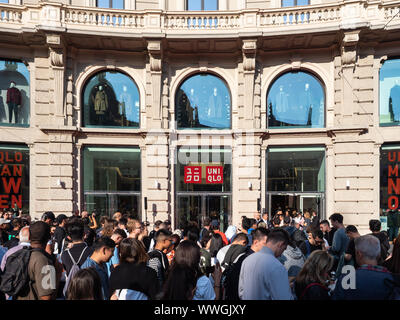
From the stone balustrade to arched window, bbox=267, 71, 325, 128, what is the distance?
8.99 feet

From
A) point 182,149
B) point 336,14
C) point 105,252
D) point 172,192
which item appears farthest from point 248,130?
point 105,252

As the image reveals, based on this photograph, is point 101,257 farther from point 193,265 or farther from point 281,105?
point 281,105

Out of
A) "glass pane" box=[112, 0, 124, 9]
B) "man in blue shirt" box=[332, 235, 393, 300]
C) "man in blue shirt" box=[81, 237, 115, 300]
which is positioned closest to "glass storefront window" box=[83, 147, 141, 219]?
"glass pane" box=[112, 0, 124, 9]

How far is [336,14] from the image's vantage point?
16531 mm

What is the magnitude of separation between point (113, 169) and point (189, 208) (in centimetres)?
427

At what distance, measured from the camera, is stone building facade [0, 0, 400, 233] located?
54.3ft

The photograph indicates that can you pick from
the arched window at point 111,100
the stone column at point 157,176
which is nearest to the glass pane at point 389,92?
the stone column at point 157,176

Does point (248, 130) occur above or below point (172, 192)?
above

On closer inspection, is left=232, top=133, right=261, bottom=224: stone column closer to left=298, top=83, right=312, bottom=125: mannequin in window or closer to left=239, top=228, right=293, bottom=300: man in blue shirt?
left=298, top=83, right=312, bottom=125: mannequin in window

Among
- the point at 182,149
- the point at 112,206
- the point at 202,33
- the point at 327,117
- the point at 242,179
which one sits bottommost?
the point at 112,206

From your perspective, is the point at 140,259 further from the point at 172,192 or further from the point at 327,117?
the point at 327,117

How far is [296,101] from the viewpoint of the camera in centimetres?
1834

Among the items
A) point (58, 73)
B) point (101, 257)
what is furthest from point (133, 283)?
point (58, 73)
